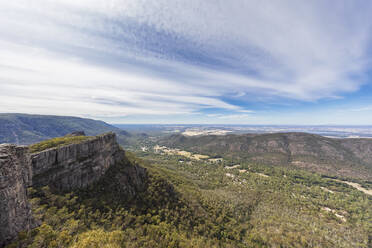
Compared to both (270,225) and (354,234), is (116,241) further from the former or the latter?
(354,234)

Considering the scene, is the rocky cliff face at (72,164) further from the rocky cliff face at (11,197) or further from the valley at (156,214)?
the rocky cliff face at (11,197)

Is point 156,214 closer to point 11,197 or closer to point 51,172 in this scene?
point 51,172

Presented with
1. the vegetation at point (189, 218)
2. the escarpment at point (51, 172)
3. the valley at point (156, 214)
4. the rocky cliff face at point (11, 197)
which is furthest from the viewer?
the valley at point (156, 214)

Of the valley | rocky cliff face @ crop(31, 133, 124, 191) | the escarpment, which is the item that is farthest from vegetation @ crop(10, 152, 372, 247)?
rocky cliff face @ crop(31, 133, 124, 191)

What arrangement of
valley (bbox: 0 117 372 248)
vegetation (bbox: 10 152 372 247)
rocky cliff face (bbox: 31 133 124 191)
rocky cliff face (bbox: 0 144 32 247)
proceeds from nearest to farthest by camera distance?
rocky cliff face (bbox: 0 144 32 247) → vegetation (bbox: 10 152 372 247) → valley (bbox: 0 117 372 248) → rocky cliff face (bbox: 31 133 124 191)

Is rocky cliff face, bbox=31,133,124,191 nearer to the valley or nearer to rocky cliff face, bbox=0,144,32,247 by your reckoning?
the valley

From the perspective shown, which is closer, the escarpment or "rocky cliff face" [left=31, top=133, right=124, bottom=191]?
the escarpment

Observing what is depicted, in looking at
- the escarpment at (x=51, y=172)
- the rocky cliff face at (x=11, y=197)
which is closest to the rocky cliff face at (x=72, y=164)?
the escarpment at (x=51, y=172)
